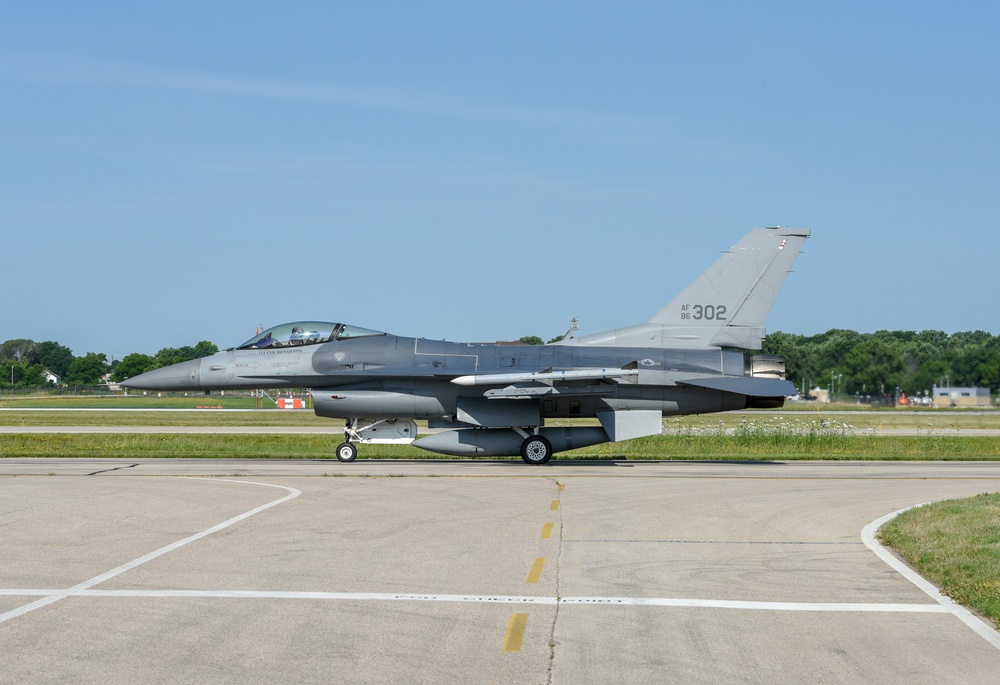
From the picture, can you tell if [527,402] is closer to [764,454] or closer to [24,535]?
[764,454]

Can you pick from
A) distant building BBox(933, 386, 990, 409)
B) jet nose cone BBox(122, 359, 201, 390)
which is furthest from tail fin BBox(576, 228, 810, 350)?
distant building BBox(933, 386, 990, 409)

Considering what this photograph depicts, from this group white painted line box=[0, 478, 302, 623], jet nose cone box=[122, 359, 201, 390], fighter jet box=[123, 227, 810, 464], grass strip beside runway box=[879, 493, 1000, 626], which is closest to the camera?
white painted line box=[0, 478, 302, 623]

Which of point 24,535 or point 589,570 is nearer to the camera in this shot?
point 589,570

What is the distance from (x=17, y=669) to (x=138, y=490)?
35.1 feet

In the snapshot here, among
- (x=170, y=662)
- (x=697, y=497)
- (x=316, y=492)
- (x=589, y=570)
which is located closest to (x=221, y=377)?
(x=316, y=492)

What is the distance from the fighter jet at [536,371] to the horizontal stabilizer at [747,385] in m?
0.05

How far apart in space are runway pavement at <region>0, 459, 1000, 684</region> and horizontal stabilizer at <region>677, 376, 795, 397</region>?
6426mm

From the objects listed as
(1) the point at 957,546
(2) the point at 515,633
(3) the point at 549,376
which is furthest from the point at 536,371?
(2) the point at 515,633

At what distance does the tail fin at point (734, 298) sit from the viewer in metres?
24.5

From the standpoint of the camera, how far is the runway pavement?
6.46 metres

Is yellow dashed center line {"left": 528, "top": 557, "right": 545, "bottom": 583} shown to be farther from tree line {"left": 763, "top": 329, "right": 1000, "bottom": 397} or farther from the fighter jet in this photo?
tree line {"left": 763, "top": 329, "right": 1000, "bottom": 397}

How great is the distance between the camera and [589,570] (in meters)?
9.82

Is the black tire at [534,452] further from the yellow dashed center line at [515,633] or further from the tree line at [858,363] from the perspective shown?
the tree line at [858,363]

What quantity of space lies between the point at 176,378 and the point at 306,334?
128 inches
